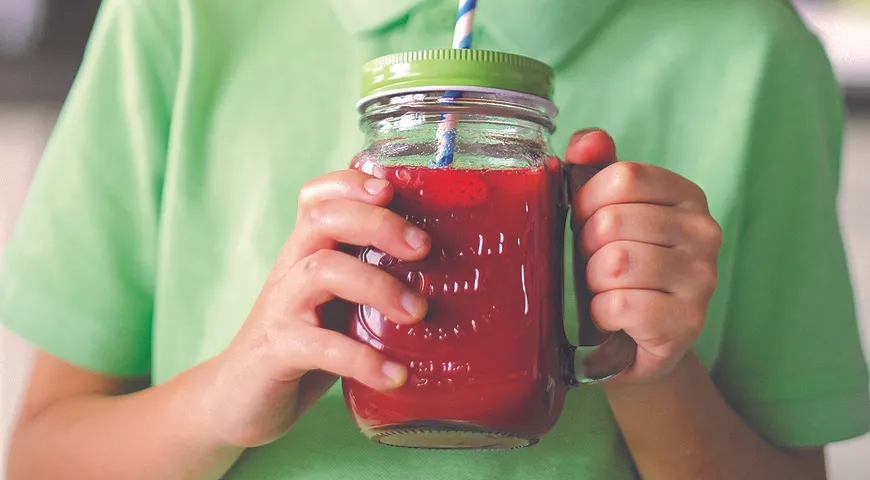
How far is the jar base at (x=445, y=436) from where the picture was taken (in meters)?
0.57

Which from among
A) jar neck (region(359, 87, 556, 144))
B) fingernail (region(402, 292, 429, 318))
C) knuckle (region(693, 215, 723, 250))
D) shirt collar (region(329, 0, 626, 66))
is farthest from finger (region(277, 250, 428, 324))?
shirt collar (region(329, 0, 626, 66))

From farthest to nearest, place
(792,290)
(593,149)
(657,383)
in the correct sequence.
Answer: (792,290)
(657,383)
(593,149)

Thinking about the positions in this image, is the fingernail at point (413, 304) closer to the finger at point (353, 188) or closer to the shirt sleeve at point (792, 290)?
the finger at point (353, 188)

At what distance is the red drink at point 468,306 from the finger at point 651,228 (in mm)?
42

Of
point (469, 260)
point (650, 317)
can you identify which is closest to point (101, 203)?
point (469, 260)

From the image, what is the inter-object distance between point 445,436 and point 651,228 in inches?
8.1

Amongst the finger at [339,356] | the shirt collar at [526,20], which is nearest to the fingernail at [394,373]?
the finger at [339,356]

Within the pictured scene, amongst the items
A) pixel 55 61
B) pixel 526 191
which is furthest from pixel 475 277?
pixel 55 61

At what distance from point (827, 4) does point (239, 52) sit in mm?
1240

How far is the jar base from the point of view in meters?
0.57

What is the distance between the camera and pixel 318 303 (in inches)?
22.5

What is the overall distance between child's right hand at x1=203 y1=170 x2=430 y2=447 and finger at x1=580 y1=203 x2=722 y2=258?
0.13 metres

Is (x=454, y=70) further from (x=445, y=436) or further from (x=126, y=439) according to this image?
(x=126, y=439)

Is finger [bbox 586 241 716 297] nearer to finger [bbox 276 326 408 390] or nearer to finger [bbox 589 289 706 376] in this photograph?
finger [bbox 589 289 706 376]
